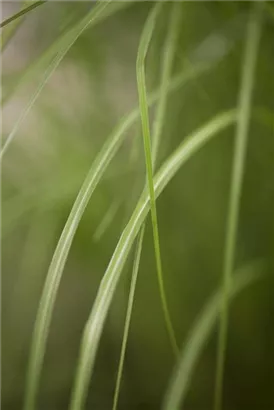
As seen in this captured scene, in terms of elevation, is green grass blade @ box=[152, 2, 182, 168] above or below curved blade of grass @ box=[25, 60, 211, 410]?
above

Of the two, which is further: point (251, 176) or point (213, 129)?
point (251, 176)

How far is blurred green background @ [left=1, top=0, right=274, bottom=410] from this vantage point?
0.57 meters

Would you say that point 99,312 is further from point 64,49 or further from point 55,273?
point 64,49

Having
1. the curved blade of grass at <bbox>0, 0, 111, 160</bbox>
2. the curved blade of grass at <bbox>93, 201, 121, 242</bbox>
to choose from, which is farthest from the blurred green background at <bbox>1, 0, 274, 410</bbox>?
the curved blade of grass at <bbox>0, 0, 111, 160</bbox>

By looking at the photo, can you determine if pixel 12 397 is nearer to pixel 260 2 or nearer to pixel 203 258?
pixel 203 258

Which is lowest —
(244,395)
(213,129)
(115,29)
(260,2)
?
(244,395)

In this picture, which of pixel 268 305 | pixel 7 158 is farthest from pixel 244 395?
pixel 7 158

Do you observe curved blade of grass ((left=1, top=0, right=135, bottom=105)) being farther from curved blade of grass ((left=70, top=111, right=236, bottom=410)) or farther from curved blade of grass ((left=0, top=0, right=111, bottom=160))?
curved blade of grass ((left=70, top=111, right=236, bottom=410))

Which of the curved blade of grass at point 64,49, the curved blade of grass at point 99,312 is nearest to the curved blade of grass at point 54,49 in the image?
the curved blade of grass at point 64,49

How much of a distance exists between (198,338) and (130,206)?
14cm

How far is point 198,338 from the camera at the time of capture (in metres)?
0.46

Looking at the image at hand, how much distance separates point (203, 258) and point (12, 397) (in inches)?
8.5

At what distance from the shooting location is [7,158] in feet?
2.02

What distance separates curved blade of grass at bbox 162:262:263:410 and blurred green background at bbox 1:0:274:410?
0.09 ft
